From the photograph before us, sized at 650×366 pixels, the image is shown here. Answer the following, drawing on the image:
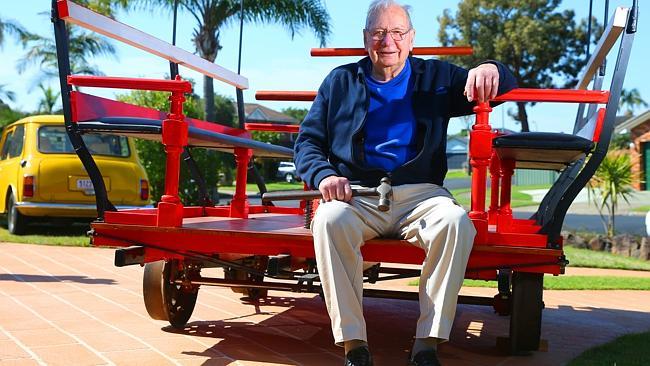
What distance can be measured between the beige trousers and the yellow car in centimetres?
830

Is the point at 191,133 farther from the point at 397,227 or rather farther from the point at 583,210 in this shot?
the point at 583,210

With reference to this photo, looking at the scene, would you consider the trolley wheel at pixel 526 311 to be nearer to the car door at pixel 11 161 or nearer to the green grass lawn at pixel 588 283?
the green grass lawn at pixel 588 283

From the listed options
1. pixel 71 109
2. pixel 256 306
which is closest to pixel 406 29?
pixel 71 109

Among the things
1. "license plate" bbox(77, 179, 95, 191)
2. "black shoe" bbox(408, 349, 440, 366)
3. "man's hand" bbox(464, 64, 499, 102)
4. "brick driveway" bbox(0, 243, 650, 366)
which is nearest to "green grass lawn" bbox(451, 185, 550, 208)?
"license plate" bbox(77, 179, 95, 191)

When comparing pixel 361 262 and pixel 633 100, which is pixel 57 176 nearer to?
pixel 361 262

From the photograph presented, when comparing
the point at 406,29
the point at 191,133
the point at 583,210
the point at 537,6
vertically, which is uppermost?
the point at 537,6

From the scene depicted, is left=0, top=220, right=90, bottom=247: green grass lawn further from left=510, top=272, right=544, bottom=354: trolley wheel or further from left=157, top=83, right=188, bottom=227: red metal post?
left=510, top=272, right=544, bottom=354: trolley wheel

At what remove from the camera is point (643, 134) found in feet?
130

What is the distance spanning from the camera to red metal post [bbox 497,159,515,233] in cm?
433

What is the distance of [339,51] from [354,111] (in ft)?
5.16

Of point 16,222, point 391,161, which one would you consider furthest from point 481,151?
point 16,222

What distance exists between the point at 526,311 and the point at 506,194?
1361mm

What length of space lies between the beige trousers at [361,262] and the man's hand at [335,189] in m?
0.03

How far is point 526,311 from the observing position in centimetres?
364
